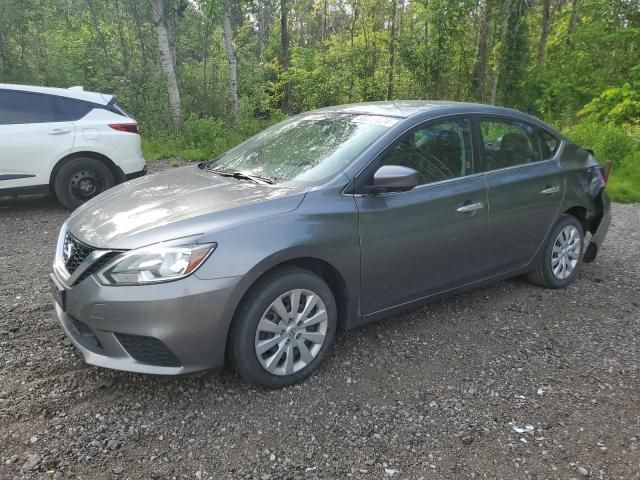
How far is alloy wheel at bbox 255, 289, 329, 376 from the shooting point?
295 cm

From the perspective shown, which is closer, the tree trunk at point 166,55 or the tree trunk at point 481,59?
the tree trunk at point 166,55

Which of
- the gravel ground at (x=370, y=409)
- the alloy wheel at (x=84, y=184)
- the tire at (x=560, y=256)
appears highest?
the alloy wheel at (x=84, y=184)

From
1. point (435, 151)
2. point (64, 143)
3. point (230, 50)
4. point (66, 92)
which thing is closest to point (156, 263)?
point (435, 151)

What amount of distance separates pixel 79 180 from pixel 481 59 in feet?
47.2

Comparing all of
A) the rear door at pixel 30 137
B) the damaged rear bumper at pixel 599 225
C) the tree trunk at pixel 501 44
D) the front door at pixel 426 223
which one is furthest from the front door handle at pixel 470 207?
the tree trunk at pixel 501 44

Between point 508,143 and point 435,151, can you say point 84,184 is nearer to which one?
point 435,151

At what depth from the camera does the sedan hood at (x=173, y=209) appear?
280 centimetres

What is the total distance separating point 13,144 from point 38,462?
5283 millimetres

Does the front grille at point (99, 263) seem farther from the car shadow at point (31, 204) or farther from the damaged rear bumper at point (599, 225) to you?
the car shadow at point (31, 204)

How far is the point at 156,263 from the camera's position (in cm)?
268

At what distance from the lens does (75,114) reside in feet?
22.9

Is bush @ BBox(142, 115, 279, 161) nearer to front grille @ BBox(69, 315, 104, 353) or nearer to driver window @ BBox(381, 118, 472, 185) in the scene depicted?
driver window @ BBox(381, 118, 472, 185)

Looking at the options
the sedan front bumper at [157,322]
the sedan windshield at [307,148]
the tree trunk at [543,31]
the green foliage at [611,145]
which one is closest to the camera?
the sedan front bumper at [157,322]

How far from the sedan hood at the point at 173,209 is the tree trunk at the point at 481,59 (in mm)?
15718
